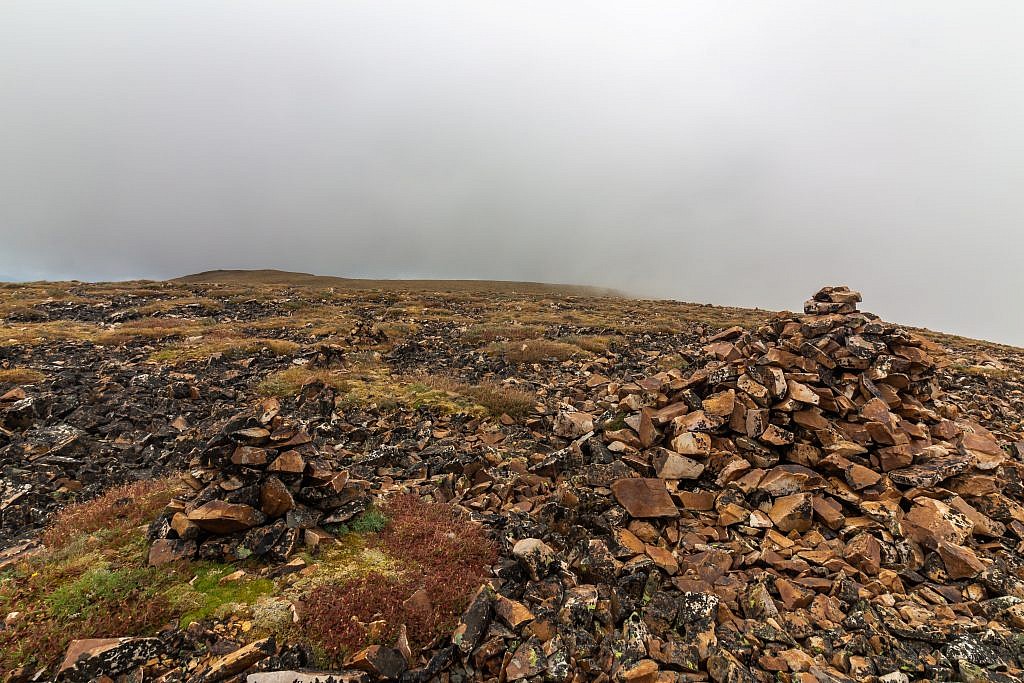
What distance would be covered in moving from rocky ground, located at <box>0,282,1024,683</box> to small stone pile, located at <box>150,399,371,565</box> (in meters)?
0.04

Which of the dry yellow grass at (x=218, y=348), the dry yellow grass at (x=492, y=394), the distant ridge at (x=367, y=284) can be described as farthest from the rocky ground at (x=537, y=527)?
the distant ridge at (x=367, y=284)

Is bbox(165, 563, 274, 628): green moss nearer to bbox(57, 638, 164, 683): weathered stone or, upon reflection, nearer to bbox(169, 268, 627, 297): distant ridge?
bbox(57, 638, 164, 683): weathered stone

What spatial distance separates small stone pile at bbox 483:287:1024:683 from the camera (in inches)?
216

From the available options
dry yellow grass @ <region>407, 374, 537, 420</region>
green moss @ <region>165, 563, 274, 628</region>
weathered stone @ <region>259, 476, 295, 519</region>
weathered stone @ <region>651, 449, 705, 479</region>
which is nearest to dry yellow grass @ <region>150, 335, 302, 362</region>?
dry yellow grass @ <region>407, 374, 537, 420</region>

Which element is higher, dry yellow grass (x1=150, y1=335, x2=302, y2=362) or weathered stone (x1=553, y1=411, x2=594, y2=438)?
weathered stone (x1=553, y1=411, x2=594, y2=438)

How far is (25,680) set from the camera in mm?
4492

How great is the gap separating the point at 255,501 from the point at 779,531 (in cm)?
919

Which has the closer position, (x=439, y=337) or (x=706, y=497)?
(x=706, y=497)

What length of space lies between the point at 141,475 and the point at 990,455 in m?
19.0

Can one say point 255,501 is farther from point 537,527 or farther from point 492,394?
point 492,394

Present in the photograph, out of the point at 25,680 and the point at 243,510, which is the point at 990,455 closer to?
the point at 243,510

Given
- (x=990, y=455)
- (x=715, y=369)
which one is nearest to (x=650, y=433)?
(x=715, y=369)

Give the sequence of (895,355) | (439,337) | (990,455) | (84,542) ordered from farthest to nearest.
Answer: (439,337), (895,355), (990,455), (84,542)

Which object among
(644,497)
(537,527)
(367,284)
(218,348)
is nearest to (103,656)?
(537,527)
